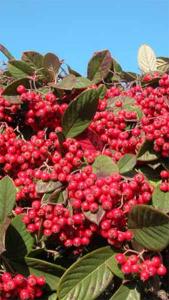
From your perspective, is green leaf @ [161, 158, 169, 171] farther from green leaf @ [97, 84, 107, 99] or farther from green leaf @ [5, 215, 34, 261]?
green leaf @ [5, 215, 34, 261]

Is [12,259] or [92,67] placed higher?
[92,67]

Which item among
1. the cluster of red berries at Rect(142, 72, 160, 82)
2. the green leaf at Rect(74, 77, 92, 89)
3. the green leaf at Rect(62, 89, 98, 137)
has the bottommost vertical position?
the green leaf at Rect(62, 89, 98, 137)

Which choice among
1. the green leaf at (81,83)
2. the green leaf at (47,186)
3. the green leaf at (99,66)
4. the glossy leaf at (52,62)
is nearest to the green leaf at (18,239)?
the green leaf at (47,186)

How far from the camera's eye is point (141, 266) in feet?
5.37

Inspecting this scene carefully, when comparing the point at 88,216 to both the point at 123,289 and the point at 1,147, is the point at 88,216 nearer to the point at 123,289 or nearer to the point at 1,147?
the point at 123,289

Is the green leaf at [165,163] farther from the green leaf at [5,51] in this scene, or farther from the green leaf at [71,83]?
the green leaf at [5,51]

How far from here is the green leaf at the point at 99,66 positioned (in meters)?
2.25

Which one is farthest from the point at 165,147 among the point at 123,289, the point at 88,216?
the point at 123,289

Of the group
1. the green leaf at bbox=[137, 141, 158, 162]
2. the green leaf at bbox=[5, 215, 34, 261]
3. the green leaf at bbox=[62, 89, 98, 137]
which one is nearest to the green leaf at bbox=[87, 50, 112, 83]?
the green leaf at bbox=[62, 89, 98, 137]

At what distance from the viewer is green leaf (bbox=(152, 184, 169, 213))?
1684 mm

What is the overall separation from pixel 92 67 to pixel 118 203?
0.83 meters

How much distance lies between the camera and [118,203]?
65.6 inches

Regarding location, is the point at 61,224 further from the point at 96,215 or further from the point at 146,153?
the point at 146,153

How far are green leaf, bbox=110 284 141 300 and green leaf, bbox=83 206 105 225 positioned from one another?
291 mm
